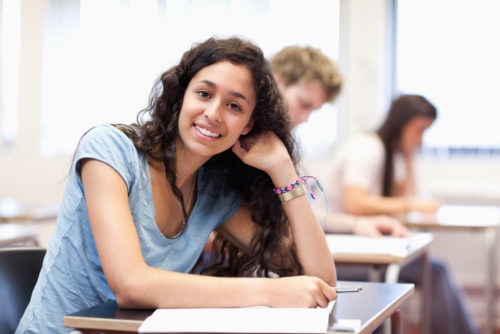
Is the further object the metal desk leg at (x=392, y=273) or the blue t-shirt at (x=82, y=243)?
the metal desk leg at (x=392, y=273)

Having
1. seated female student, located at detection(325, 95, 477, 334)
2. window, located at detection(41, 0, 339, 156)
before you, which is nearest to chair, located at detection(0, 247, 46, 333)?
seated female student, located at detection(325, 95, 477, 334)

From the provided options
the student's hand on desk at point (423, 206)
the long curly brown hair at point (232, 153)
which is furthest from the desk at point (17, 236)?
the student's hand on desk at point (423, 206)

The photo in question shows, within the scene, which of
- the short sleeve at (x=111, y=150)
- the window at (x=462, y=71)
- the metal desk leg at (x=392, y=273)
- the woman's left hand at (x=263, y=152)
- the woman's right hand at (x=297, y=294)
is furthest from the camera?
the window at (x=462, y=71)

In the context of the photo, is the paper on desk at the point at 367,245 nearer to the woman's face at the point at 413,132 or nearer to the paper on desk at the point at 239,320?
the paper on desk at the point at 239,320

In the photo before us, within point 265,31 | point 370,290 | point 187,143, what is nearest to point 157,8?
point 265,31

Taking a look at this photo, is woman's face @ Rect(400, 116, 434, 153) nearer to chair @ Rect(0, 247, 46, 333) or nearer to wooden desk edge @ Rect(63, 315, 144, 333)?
chair @ Rect(0, 247, 46, 333)

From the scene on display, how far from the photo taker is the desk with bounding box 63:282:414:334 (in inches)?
39.3

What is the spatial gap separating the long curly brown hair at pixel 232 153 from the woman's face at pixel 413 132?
170 cm

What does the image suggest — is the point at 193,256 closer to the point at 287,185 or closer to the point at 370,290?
the point at 287,185

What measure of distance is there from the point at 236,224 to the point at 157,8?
334cm

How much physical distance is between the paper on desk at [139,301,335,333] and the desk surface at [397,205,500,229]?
186 cm

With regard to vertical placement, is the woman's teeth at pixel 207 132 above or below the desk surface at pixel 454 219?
above

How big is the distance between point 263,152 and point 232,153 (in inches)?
4.6

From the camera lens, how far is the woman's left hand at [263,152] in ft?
5.05
